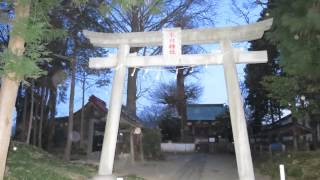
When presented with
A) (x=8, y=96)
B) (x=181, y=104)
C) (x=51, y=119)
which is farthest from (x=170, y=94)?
(x=8, y=96)

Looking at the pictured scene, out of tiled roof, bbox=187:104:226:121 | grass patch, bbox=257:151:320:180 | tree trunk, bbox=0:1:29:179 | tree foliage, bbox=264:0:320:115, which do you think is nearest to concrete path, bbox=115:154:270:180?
grass patch, bbox=257:151:320:180

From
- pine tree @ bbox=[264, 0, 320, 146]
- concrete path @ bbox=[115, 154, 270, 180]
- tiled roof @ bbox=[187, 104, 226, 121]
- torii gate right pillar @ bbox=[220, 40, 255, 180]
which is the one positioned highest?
tiled roof @ bbox=[187, 104, 226, 121]

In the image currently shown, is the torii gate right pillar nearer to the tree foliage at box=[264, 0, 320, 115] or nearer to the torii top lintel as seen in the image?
the torii top lintel

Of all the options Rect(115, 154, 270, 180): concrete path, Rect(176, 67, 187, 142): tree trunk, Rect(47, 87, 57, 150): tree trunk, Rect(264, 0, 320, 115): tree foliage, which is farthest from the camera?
Rect(176, 67, 187, 142): tree trunk

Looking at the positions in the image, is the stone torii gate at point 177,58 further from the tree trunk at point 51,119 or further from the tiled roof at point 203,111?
the tiled roof at point 203,111

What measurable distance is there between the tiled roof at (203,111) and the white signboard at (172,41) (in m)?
52.3

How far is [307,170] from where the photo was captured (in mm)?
17188

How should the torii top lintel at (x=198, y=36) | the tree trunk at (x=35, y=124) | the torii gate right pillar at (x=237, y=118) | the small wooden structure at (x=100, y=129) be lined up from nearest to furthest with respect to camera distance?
the torii gate right pillar at (x=237, y=118)
the torii top lintel at (x=198, y=36)
the small wooden structure at (x=100, y=129)
the tree trunk at (x=35, y=124)

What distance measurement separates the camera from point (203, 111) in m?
67.3

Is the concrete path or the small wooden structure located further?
Result: the small wooden structure

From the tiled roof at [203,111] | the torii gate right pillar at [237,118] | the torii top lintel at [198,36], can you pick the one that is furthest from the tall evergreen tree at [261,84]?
the tiled roof at [203,111]

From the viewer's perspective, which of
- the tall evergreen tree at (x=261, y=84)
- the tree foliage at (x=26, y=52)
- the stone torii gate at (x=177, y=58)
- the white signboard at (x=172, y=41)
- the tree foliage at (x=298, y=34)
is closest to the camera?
the tree foliage at (x=26, y=52)

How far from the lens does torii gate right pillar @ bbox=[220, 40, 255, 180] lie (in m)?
11.7

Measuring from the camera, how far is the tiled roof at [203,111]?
6519 cm
